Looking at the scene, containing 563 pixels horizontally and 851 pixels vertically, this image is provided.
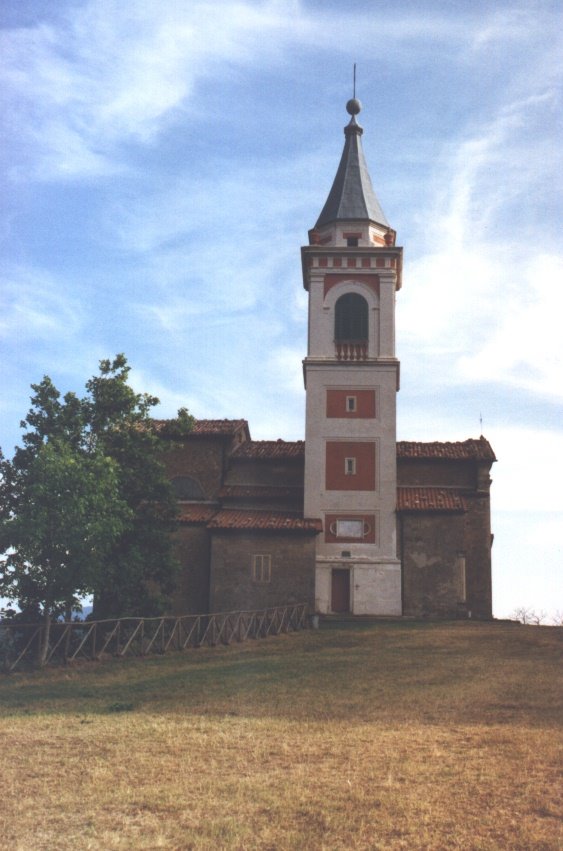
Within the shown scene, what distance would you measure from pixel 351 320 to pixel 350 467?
7.34m

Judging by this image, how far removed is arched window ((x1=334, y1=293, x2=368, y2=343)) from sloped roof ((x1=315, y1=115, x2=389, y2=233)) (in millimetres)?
4541

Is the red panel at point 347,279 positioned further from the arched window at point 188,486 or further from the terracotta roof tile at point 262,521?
the terracotta roof tile at point 262,521

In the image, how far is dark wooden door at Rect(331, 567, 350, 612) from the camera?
132 feet

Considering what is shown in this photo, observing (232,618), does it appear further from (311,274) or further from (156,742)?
(156,742)

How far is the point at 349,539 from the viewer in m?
40.9

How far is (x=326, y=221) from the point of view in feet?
149

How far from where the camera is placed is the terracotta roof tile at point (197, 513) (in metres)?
40.5

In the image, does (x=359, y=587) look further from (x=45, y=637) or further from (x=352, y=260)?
(x=45, y=637)

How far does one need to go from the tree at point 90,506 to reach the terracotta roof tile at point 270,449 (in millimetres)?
9326

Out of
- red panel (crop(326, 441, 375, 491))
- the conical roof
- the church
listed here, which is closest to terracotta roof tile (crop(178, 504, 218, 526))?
the church

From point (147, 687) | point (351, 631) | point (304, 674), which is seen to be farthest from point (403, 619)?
point (147, 687)

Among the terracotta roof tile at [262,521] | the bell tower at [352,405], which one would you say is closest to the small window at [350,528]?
the bell tower at [352,405]

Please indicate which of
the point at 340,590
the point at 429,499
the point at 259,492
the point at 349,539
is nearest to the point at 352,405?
the point at 429,499

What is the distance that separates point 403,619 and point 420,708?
69.7ft
